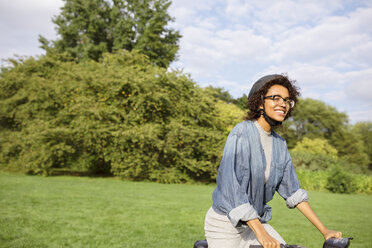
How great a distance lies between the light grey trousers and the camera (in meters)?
2.15

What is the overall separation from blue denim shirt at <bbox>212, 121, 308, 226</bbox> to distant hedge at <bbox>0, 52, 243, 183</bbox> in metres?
14.4

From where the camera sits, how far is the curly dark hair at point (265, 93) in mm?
2348

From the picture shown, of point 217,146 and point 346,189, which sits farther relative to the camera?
point 346,189

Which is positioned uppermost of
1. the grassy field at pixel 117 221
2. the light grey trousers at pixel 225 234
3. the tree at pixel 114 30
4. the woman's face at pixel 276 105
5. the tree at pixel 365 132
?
the tree at pixel 114 30

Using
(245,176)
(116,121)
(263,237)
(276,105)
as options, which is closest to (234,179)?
(245,176)

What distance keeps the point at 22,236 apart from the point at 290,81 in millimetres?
6174

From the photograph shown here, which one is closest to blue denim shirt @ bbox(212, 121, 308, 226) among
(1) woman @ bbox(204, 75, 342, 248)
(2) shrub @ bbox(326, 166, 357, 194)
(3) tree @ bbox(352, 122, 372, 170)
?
(1) woman @ bbox(204, 75, 342, 248)

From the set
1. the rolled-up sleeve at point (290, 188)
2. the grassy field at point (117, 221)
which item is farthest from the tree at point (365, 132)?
the rolled-up sleeve at point (290, 188)

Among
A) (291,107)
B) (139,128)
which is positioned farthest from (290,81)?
(139,128)

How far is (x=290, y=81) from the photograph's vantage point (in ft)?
7.95

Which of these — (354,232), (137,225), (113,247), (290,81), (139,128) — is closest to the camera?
(290,81)

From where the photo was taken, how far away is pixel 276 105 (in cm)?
231

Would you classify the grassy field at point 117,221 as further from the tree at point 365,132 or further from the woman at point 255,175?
the tree at point 365,132

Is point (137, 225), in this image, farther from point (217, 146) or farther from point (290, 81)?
point (217, 146)
